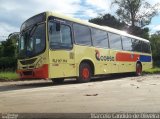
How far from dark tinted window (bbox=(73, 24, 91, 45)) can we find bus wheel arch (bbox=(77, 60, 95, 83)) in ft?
3.20

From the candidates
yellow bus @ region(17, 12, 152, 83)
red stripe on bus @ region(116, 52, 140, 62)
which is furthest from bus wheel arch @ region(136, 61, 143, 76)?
yellow bus @ region(17, 12, 152, 83)

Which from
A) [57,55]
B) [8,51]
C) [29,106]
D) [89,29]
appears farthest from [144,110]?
[8,51]

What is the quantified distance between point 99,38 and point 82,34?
6.58 ft

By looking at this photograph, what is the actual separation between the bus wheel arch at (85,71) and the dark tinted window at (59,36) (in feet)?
4.64

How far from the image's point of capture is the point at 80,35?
54.5ft

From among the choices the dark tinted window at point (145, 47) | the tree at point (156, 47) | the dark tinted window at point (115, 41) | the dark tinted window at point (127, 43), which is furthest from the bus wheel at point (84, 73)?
the tree at point (156, 47)

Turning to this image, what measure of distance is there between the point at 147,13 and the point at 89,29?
145 ft

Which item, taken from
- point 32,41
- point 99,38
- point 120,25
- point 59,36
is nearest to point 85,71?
point 59,36

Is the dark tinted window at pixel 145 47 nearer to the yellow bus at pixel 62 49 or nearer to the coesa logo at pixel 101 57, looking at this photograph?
the yellow bus at pixel 62 49

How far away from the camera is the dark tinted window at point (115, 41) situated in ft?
66.4

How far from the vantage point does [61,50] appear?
48.8 ft

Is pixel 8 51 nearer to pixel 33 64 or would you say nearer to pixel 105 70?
pixel 105 70

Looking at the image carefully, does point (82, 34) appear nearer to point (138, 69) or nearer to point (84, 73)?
point (84, 73)

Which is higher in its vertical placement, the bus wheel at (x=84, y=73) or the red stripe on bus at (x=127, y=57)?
the red stripe on bus at (x=127, y=57)
